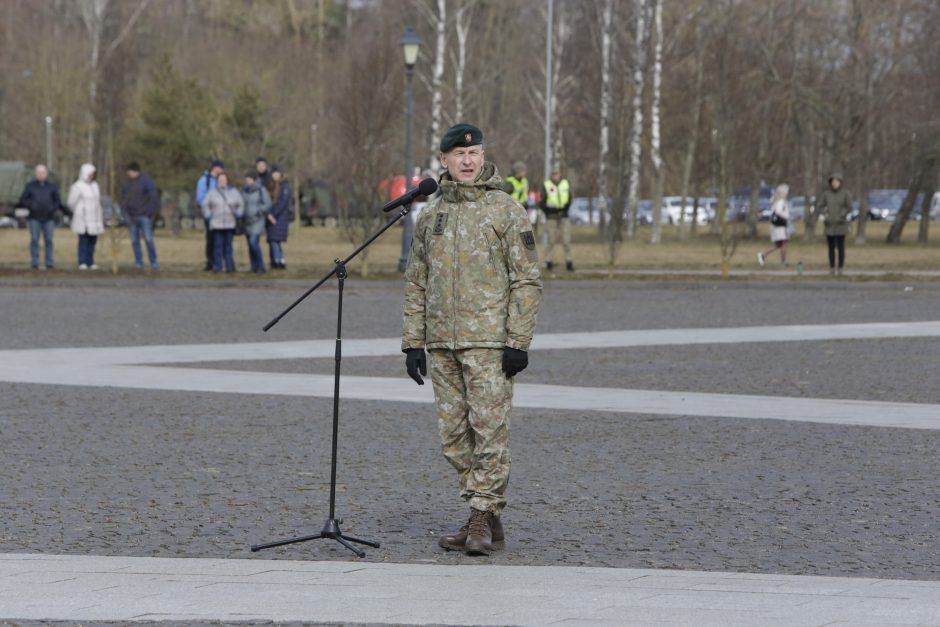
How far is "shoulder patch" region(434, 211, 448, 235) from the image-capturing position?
7.02 m

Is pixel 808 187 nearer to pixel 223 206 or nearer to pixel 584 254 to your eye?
pixel 584 254

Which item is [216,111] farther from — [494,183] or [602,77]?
[494,183]

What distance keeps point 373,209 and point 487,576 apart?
22.4 m

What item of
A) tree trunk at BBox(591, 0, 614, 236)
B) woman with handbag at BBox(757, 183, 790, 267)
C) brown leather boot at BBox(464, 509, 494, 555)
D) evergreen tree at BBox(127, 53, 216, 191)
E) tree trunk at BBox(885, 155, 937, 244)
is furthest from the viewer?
evergreen tree at BBox(127, 53, 216, 191)

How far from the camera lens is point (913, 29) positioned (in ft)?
165

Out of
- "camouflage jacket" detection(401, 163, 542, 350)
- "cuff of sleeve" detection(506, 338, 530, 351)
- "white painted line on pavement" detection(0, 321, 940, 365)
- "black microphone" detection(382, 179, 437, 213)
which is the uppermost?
"black microphone" detection(382, 179, 437, 213)

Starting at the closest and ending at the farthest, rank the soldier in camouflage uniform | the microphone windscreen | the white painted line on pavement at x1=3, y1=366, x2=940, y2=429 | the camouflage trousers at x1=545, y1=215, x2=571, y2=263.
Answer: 1. the microphone windscreen
2. the soldier in camouflage uniform
3. the white painted line on pavement at x1=3, y1=366, x2=940, y2=429
4. the camouflage trousers at x1=545, y1=215, x2=571, y2=263

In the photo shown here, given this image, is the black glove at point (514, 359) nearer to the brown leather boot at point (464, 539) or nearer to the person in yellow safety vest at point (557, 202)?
the brown leather boot at point (464, 539)

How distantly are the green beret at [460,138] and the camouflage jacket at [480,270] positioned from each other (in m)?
0.13

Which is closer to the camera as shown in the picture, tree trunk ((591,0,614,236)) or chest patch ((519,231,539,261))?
chest patch ((519,231,539,261))

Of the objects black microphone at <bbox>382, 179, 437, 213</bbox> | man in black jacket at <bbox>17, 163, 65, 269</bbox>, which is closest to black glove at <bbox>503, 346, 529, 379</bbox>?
black microphone at <bbox>382, 179, 437, 213</bbox>

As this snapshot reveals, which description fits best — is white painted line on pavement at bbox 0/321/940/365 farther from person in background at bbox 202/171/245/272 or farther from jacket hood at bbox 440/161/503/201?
person in background at bbox 202/171/245/272

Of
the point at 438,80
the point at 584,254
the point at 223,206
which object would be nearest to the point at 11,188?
the point at 438,80

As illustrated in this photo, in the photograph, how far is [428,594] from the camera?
6020mm
